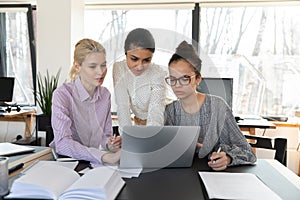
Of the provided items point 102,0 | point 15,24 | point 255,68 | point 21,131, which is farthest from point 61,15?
point 255,68

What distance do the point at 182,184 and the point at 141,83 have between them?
543 mm

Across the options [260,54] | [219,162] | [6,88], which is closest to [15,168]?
[219,162]

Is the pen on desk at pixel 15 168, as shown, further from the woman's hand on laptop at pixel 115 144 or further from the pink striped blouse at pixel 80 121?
the woman's hand on laptop at pixel 115 144

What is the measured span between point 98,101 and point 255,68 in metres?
2.51

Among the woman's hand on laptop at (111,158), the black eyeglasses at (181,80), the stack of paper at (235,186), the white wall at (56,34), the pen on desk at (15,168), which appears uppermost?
the white wall at (56,34)

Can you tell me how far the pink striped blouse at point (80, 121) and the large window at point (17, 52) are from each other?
8.63 ft

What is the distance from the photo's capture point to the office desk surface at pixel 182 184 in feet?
3.14

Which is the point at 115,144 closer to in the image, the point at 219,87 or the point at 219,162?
the point at 219,162

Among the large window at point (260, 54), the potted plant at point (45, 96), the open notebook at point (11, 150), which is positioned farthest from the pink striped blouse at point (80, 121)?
A: the large window at point (260, 54)

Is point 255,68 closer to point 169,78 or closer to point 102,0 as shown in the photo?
point 102,0

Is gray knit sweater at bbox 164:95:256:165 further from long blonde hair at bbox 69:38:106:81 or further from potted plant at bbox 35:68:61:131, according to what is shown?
potted plant at bbox 35:68:61:131

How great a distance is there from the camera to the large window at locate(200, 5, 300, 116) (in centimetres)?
356

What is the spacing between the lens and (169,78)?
1.44 m

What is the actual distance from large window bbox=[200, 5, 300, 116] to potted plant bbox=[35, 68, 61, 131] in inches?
63.6
